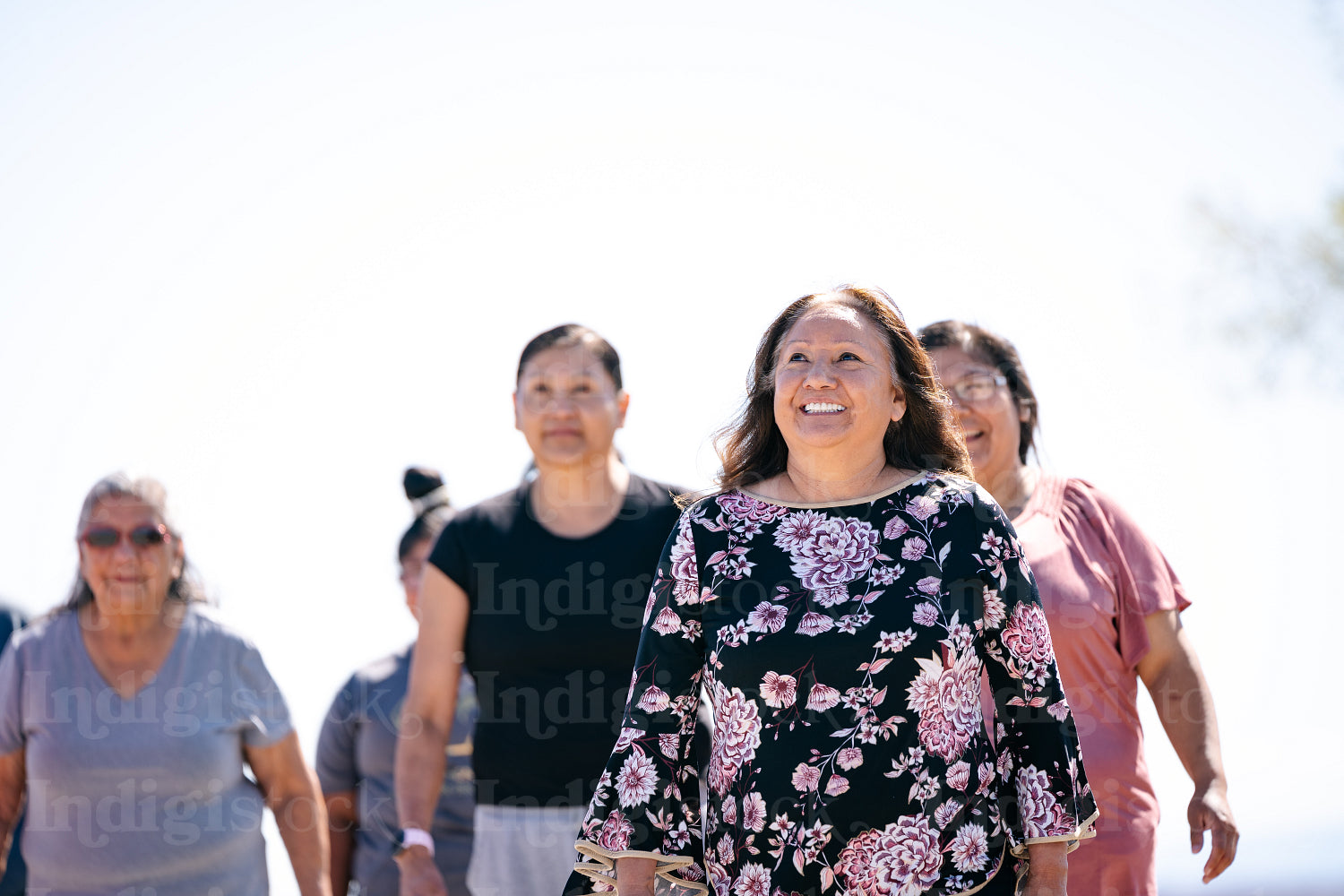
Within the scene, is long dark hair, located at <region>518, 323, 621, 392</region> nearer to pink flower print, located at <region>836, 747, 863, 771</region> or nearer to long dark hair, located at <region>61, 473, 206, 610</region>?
long dark hair, located at <region>61, 473, 206, 610</region>

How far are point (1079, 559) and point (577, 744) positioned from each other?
151 cm

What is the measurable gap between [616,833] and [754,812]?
0.29m

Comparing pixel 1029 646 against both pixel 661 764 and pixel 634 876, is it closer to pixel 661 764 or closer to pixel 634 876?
pixel 661 764

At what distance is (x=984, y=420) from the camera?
391 cm

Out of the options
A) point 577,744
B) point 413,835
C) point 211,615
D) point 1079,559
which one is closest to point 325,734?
point 211,615

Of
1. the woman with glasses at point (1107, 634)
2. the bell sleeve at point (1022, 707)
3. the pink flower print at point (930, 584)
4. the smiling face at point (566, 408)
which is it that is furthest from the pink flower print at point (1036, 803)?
the smiling face at point (566, 408)

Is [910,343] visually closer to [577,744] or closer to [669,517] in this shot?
[669,517]

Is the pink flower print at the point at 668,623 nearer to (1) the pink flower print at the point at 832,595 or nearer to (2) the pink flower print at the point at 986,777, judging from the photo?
(1) the pink flower print at the point at 832,595

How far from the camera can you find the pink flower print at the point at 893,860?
256cm

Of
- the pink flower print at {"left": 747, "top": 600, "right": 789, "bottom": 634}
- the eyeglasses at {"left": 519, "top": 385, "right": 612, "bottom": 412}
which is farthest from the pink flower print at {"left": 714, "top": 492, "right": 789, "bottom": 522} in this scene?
the eyeglasses at {"left": 519, "top": 385, "right": 612, "bottom": 412}

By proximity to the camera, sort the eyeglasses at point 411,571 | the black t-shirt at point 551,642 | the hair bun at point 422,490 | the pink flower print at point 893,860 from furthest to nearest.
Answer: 1. the hair bun at point 422,490
2. the eyeglasses at point 411,571
3. the black t-shirt at point 551,642
4. the pink flower print at point 893,860

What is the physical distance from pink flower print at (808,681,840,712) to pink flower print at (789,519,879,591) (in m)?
0.20

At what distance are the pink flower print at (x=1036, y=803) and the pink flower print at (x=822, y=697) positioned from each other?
0.41m

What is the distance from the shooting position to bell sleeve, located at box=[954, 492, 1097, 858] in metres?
2.61
